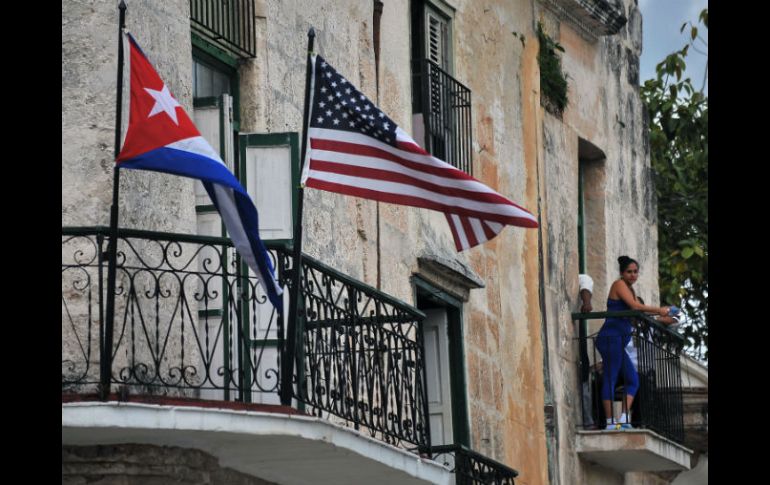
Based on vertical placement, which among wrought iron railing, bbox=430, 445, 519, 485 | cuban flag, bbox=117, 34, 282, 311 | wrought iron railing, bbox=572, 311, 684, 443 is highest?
cuban flag, bbox=117, 34, 282, 311

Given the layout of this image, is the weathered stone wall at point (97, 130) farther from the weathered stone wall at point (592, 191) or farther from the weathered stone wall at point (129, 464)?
the weathered stone wall at point (592, 191)

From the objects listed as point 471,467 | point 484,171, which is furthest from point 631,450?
point 471,467

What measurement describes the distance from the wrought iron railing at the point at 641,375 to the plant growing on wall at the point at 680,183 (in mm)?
6047

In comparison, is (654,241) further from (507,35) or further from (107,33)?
(107,33)

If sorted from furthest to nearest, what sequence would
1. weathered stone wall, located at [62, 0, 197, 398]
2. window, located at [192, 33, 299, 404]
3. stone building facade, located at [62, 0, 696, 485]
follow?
stone building facade, located at [62, 0, 696, 485], window, located at [192, 33, 299, 404], weathered stone wall, located at [62, 0, 197, 398]

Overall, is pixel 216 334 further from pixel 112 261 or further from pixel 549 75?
pixel 549 75

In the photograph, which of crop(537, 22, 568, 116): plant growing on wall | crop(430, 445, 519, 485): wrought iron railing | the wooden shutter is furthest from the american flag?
crop(537, 22, 568, 116): plant growing on wall

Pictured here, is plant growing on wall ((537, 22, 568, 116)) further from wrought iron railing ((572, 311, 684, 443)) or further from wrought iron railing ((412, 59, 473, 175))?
wrought iron railing ((412, 59, 473, 175))

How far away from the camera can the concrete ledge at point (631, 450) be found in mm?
22672

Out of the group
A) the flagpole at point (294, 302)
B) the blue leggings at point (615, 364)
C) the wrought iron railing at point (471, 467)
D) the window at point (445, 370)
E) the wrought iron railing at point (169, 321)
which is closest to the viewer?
the wrought iron railing at point (169, 321)

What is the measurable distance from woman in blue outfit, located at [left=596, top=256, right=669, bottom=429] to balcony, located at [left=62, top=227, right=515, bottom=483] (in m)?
5.97

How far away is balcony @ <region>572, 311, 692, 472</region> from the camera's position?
22.8m

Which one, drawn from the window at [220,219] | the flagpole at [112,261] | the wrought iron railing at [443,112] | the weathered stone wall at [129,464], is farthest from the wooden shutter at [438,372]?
the flagpole at [112,261]
